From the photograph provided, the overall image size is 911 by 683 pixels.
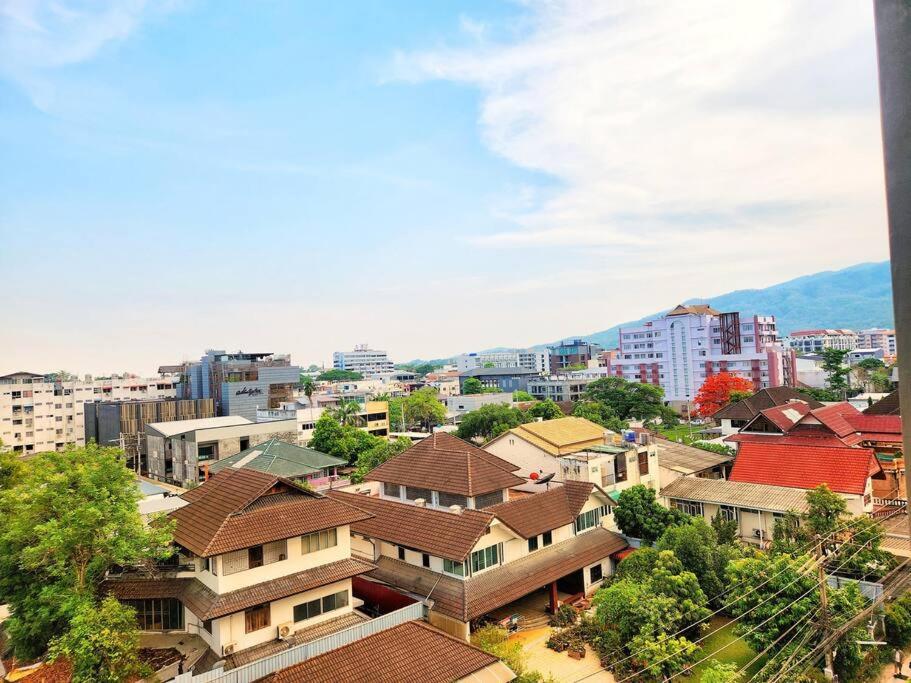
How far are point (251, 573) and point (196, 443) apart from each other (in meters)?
39.0

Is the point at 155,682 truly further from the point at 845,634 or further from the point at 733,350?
the point at 733,350

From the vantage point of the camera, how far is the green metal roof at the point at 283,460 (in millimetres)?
45062

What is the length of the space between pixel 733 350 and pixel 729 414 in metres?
39.5

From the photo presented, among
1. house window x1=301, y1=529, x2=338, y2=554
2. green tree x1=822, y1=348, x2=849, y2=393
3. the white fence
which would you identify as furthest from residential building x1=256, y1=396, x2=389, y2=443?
green tree x1=822, y1=348, x2=849, y2=393

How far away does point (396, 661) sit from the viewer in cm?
1655

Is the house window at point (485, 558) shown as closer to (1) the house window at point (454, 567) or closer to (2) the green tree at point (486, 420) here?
(1) the house window at point (454, 567)

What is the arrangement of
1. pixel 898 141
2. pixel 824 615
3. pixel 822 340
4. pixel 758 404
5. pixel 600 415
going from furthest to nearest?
pixel 822 340
pixel 600 415
pixel 758 404
pixel 824 615
pixel 898 141

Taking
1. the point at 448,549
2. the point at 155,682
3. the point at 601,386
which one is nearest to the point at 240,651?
the point at 155,682

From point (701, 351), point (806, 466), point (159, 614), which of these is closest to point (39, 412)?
point (159, 614)

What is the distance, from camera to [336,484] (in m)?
47.1

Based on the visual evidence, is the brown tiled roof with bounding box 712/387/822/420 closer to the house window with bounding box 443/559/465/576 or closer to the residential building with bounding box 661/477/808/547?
the residential building with bounding box 661/477/808/547

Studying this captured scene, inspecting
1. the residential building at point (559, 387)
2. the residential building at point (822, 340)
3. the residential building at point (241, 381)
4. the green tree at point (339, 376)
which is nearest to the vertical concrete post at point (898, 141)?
the residential building at point (241, 381)

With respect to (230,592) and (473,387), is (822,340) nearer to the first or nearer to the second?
(473,387)

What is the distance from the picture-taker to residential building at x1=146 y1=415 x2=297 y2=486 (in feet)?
177
